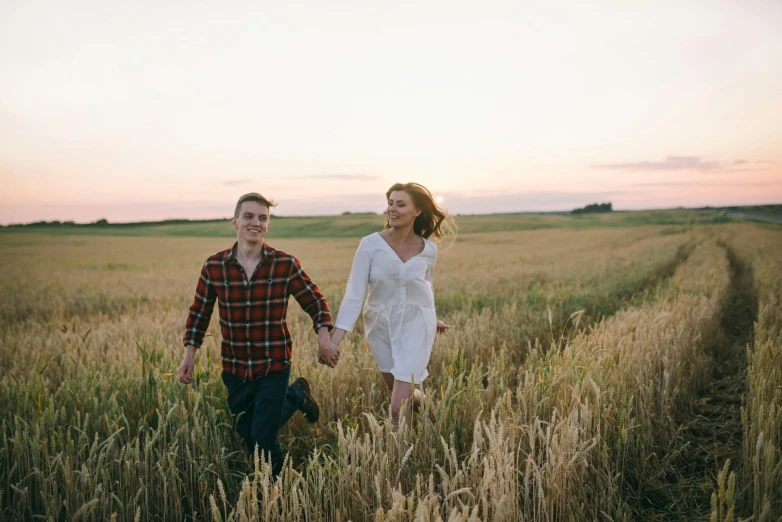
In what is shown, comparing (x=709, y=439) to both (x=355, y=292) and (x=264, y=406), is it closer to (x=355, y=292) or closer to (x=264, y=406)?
(x=355, y=292)

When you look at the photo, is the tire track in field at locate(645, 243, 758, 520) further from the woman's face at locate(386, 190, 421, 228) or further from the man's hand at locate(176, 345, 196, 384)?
the man's hand at locate(176, 345, 196, 384)

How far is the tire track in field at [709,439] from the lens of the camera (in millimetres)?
2955

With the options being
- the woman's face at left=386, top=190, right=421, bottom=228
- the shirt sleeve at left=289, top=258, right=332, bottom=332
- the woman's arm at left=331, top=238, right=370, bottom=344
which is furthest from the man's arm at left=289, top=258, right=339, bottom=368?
the woman's face at left=386, top=190, right=421, bottom=228

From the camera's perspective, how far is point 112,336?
6.12 m

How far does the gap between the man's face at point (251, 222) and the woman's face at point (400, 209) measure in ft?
3.05

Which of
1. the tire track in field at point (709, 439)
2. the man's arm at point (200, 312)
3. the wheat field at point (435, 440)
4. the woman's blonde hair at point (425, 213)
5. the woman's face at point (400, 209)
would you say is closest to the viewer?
the wheat field at point (435, 440)

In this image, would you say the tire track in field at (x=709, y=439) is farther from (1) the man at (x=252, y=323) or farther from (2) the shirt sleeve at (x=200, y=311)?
(2) the shirt sleeve at (x=200, y=311)

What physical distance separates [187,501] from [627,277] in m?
11.9

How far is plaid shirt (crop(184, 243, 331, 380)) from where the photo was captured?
3.21 meters

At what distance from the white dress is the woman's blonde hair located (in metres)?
0.41

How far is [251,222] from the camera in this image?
10.5 feet

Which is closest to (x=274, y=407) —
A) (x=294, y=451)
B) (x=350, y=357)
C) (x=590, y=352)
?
(x=294, y=451)

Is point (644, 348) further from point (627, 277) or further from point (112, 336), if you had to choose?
point (627, 277)

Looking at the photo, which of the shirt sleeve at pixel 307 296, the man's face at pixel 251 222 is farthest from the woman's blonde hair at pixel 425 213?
the man's face at pixel 251 222
